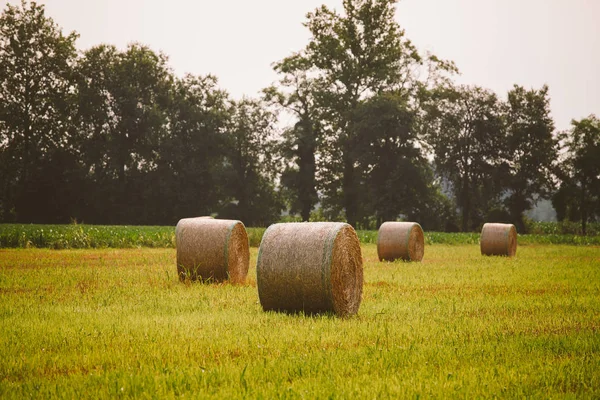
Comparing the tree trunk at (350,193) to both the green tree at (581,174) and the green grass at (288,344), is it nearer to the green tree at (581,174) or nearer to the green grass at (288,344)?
the green tree at (581,174)

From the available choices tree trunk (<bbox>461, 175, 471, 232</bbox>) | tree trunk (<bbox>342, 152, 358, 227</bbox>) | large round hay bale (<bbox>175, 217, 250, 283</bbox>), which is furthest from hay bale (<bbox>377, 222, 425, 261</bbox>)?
tree trunk (<bbox>461, 175, 471, 232</bbox>)

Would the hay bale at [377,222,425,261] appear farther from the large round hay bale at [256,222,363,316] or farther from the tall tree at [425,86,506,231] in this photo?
the tall tree at [425,86,506,231]

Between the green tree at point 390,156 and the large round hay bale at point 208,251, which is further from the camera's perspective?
the green tree at point 390,156

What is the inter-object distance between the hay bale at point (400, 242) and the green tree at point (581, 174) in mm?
37565

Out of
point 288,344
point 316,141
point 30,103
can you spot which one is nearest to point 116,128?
point 30,103

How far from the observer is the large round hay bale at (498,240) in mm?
24219

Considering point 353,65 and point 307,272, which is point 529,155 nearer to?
point 353,65

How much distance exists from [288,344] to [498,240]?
18623 mm

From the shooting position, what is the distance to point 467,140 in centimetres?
5900

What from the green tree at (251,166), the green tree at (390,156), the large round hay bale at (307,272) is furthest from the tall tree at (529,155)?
the large round hay bale at (307,272)

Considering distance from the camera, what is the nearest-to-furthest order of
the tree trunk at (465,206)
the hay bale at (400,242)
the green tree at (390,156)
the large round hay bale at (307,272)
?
the large round hay bale at (307,272) < the hay bale at (400,242) < the green tree at (390,156) < the tree trunk at (465,206)

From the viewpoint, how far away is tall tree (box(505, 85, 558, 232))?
2293 inches

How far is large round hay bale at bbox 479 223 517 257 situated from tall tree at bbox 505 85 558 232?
115ft

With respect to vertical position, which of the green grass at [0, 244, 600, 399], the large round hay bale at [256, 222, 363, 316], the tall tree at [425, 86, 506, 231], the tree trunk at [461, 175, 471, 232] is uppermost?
the tall tree at [425, 86, 506, 231]
